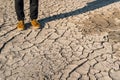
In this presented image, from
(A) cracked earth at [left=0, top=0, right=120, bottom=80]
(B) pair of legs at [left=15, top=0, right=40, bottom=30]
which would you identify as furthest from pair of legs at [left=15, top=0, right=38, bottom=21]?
(A) cracked earth at [left=0, top=0, right=120, bottom=80]

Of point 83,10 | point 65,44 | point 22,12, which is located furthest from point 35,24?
point 83,10

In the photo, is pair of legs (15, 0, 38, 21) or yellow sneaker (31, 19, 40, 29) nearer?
pair of legs (15, 0, 38, 21)

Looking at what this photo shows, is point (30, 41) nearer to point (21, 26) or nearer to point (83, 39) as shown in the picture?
point (21, 26)

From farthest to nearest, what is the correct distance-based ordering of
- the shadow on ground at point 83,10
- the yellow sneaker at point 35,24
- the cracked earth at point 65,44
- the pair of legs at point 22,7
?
the shadow on ground at point 83,10 < the yellow sneaker at point 35,24 < the pair of legs at point 22,7 < the cracked earth at point 65,44

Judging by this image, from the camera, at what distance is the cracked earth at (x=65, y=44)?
312cm

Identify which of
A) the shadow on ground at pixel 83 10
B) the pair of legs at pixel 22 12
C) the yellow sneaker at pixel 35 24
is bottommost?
the shadow on ground at pixel 83 10

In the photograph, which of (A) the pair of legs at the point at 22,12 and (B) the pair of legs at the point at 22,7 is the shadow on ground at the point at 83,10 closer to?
(A) the pair of legs at the point at 22,12

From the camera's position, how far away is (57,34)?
400cm

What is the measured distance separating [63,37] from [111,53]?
799mm

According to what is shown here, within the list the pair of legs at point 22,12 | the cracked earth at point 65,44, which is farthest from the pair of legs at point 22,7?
the cracked earth at point 65,44

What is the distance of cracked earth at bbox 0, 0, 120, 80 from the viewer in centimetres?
312

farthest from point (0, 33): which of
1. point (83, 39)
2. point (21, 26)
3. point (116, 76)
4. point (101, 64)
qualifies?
point (116, 76)

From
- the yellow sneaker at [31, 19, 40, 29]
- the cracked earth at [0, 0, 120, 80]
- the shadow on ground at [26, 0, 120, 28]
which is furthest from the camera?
the shadow on ground at [26, 0, 120, 28]

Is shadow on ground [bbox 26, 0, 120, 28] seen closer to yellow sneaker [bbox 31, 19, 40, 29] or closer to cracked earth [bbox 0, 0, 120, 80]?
cracked earth [bbox 0, 0, 120, 80]
